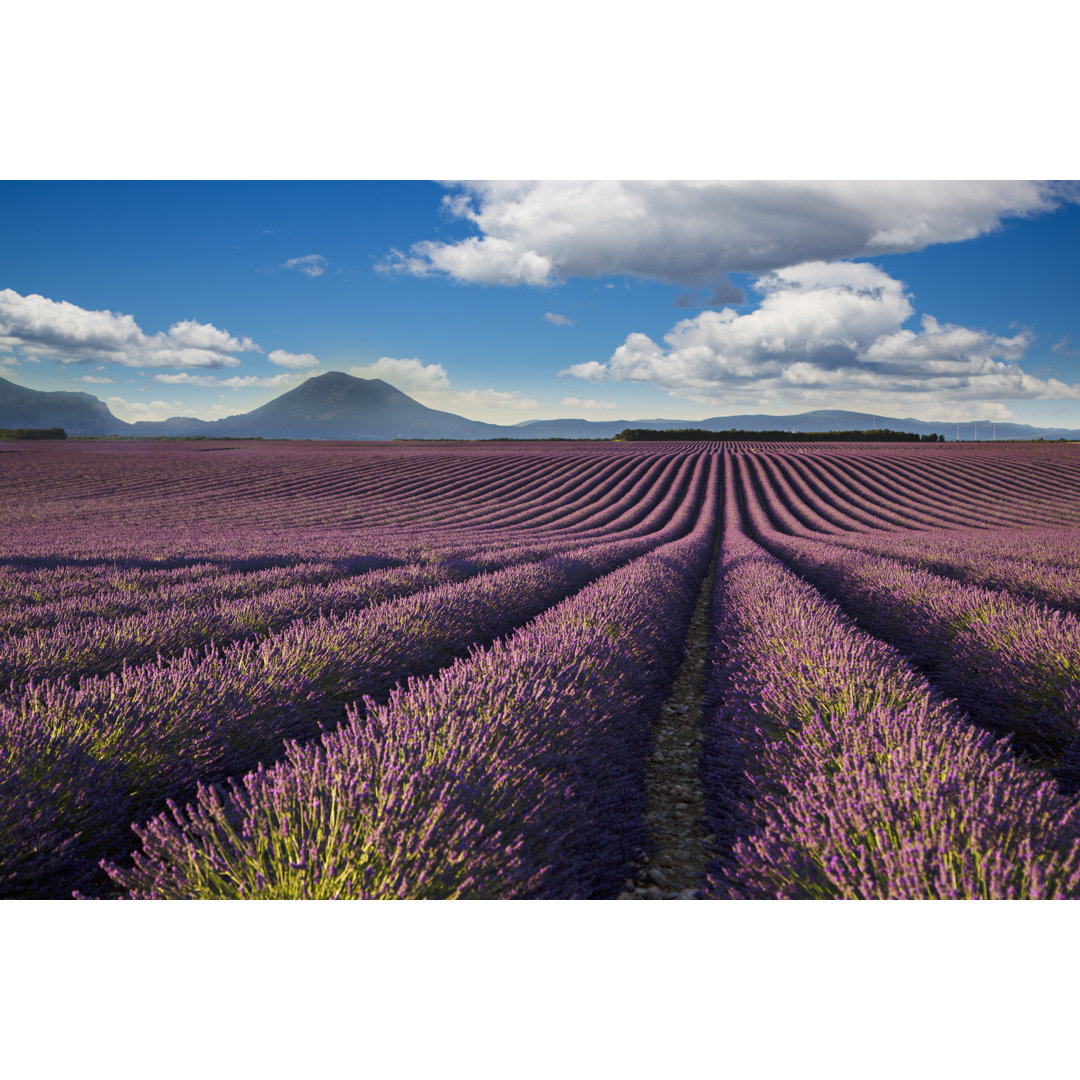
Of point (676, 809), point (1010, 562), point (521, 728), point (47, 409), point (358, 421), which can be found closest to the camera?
point (521, 728)

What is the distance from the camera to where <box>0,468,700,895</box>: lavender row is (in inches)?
71.2

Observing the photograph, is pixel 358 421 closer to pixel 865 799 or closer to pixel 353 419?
pixel 353 419

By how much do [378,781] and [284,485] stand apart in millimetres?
23109

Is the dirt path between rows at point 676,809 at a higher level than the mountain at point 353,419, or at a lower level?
lower

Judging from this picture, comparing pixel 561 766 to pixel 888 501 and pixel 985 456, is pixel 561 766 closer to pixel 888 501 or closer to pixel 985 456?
pixel 888 501

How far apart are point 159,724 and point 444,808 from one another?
5.03ft

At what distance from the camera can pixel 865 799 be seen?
5.54 ft

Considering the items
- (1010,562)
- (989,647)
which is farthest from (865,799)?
(1010,562)

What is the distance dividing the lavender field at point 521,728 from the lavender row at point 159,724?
14 mm

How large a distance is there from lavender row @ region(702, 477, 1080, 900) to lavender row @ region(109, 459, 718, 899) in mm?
498

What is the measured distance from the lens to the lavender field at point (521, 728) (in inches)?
62.7

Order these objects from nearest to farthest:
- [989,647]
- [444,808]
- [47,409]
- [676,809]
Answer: [444,808] → [676,809] → [989,647] → [47,409]

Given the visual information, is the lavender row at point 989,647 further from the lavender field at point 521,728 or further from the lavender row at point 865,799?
the lavender row at point 865,799

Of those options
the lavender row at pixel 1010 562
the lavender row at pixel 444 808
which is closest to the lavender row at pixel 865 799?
the lavender row at pixel 444 808
